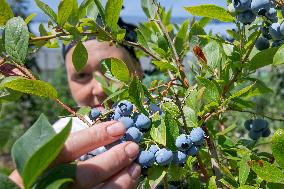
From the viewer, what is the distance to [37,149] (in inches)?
17.5

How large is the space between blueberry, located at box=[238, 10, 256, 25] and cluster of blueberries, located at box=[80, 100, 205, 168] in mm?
205

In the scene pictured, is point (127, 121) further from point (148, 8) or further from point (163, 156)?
point (148, 8)

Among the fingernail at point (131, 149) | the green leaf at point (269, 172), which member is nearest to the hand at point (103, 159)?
the fingernail at point (131, 149)

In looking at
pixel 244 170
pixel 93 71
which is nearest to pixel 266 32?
pixel 244 170

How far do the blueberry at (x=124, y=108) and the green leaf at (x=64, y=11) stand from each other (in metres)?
0.21

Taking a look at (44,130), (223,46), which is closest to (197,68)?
(223,46)

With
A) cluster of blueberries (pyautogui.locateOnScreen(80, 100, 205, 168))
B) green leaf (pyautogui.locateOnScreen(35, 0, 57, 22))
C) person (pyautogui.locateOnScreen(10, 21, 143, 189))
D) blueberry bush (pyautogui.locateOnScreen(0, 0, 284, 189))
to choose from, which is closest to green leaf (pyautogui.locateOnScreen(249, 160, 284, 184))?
blueberry bush (pyautogui.locateOnScreen(0, 0, 284, 189))

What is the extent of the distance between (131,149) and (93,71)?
4.89 feet

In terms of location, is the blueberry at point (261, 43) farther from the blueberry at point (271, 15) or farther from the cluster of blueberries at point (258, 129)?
Result: the cluster of blueberries at point (258, 129)

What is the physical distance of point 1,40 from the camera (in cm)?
78

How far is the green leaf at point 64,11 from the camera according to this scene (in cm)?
81

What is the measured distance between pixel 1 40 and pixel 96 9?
0.65ft

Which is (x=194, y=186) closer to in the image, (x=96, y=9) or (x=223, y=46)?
(x=223, y=46)

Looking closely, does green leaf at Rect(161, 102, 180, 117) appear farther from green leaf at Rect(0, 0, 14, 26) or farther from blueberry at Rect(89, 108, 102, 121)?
green leaf at Rect(0, 0, 14, 26)
